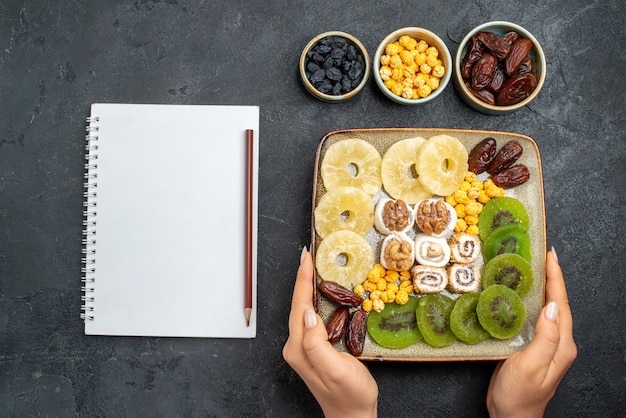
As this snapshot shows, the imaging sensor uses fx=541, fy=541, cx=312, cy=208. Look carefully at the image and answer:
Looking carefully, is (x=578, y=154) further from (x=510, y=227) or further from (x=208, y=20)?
(x=208, y=20)

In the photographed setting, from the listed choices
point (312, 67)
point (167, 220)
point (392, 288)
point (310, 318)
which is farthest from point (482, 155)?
point (167, 220)

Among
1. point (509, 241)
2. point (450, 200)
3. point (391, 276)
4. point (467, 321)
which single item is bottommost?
point (467, 321)

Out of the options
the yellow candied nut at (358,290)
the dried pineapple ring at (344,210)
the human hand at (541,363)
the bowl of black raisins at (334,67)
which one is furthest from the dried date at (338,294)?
the bowl of black raisins at (334,67)

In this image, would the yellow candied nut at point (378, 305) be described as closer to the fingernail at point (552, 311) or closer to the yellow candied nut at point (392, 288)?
the yellow candied nut at point (392, 288)

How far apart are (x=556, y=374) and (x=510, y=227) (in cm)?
47

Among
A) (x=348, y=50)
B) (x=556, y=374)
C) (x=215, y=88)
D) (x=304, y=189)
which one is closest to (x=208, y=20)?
(x=215, y=88)

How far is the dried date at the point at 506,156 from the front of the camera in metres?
1.67

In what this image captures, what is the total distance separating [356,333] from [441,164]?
0.58 metres

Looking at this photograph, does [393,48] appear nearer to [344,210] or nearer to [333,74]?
[333,74]

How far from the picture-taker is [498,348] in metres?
1.66

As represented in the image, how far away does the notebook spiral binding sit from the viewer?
1.86m

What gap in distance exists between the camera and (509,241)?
166cm

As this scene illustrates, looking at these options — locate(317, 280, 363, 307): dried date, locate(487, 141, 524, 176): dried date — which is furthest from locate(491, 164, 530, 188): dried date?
locate(317, 280, 363, 307): dried date

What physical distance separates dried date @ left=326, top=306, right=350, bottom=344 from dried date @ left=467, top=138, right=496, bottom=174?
0.59 metres
